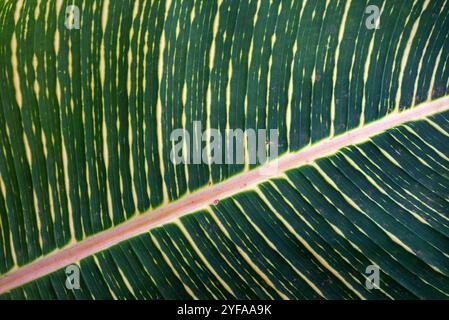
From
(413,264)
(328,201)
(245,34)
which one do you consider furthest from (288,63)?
(413,264)

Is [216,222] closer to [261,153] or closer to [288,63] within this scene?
[261,153]

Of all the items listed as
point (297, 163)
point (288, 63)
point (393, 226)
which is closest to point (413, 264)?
point (393, 226)

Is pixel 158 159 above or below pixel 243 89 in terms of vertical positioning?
below
